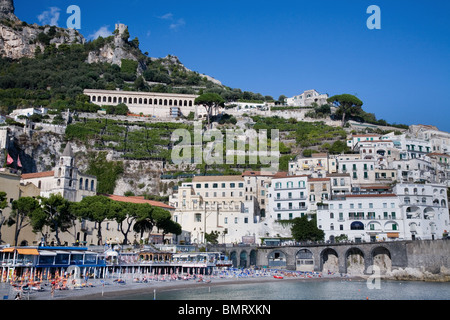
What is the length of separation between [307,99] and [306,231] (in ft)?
212

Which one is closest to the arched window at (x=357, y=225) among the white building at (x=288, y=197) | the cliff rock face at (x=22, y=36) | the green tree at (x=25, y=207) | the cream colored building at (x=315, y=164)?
the white building at (x=288, y=197)

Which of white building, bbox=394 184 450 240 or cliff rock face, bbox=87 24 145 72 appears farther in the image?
→ cliff rock face, bbox=87 24 145 72

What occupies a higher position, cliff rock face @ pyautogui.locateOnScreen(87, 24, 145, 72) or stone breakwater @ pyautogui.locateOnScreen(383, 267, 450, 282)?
cliff rock face @ pyautogui.locateOnScreen(87, 24, 145, 72)

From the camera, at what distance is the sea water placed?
36125 mm

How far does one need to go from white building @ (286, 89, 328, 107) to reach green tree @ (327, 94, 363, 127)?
14554 millimetres

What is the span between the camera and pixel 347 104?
98.2 meters

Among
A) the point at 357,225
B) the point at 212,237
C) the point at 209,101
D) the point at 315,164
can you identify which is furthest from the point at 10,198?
the point at 209,101

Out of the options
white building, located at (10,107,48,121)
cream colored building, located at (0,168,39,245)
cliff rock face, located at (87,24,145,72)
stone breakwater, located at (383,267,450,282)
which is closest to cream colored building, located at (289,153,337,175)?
stone breakwater, located at (383,267,450,282)

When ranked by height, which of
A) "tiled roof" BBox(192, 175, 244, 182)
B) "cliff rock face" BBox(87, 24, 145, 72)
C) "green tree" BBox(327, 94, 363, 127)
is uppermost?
"cliff rock face" BBox(87, 24, 145, 72)

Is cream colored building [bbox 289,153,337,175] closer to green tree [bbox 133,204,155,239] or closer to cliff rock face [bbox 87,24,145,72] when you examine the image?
green tree [bbox 133,204,155,239]

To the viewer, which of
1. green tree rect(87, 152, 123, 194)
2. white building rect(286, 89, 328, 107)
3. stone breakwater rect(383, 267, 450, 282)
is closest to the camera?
stone breakwater rect(383, 267, 450, 282)

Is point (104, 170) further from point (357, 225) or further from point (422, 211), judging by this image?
point (422, 211)

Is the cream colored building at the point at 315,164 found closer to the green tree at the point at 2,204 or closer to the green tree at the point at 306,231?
the green tree at the point at 306,231

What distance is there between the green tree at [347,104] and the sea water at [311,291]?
54721 millimetres
